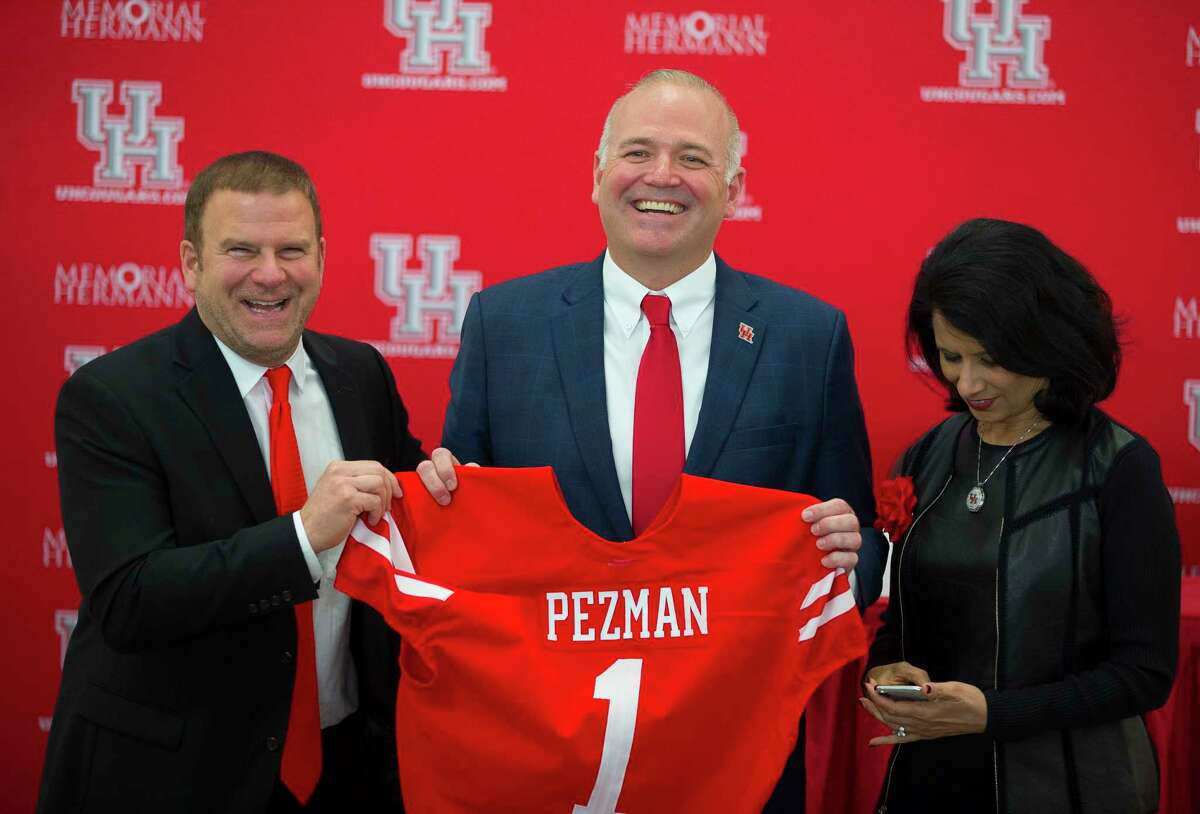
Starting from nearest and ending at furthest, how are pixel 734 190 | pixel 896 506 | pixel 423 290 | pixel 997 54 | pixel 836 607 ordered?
pixel 836 607, pixel 896 506, pixel 734 190, pixel 997 54, pixel 423 290

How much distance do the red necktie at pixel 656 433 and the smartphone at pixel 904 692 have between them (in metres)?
0.45

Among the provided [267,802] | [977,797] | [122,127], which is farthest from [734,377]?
[122,127]

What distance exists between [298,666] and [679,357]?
0.81 metres

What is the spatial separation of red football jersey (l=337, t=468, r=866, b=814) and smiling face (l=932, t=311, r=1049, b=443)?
13.9 inches

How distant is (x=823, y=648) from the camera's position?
166cm

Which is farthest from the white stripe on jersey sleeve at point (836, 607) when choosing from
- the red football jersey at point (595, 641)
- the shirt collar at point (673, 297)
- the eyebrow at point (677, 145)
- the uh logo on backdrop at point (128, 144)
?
the uh logo on backdrop at point (128, 144)

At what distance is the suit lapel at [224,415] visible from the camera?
1.72 metres

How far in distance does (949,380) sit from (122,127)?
2.63m

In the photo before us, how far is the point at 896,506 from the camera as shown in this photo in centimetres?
177

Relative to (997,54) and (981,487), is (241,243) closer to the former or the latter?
(981,487)

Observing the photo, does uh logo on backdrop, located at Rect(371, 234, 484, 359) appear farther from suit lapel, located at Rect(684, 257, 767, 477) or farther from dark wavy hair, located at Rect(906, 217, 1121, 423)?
dark wavy hair, located at Rect(906, 217, 1121, 423)

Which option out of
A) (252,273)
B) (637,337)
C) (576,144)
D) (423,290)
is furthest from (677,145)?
(423,290)

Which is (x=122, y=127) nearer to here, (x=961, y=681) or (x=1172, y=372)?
(x=961, y=681)

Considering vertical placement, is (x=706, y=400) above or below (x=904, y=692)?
above
